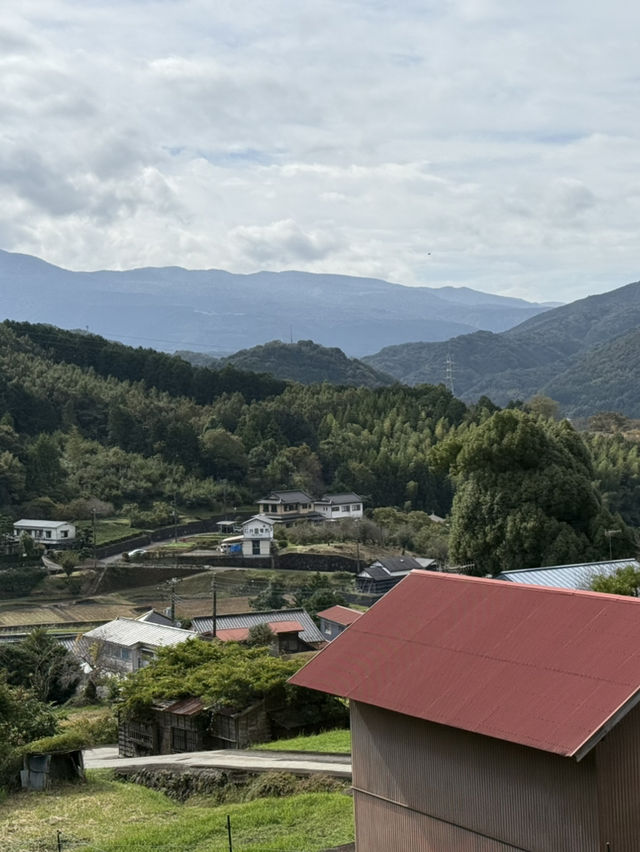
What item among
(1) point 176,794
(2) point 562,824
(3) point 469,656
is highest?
(3) point 469,656

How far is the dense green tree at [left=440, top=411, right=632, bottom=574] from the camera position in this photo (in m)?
26.5

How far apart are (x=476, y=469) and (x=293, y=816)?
18897 mm

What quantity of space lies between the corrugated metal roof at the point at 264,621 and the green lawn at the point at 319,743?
477 inches

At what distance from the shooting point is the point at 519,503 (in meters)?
27.3

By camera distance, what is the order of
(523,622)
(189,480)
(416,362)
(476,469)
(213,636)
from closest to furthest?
1. (523,622)
2. (213,636)
3. (476,469)
4. (189,480)
5. (416,362)

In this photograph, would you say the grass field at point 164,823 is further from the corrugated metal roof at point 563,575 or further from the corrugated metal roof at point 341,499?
the corrugated metal roof at point 341,499

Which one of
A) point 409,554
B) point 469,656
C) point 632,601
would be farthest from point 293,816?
point 409,554

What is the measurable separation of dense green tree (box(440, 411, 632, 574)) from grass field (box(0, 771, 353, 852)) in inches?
612

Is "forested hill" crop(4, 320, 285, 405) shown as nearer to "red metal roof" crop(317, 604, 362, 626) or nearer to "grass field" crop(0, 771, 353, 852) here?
"red metal roof" crop(317, 604, 362, 626)

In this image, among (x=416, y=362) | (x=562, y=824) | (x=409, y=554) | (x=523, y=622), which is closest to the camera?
(x=562, y=824)

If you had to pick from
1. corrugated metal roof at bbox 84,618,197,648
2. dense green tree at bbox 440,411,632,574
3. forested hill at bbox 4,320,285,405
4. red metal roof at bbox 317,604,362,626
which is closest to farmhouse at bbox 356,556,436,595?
red metal roof at bbox 317,604,362,626

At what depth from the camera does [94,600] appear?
4050 centimetres

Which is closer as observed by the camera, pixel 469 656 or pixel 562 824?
pixel 562 824

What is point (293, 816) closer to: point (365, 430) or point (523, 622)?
point (523, 622)
